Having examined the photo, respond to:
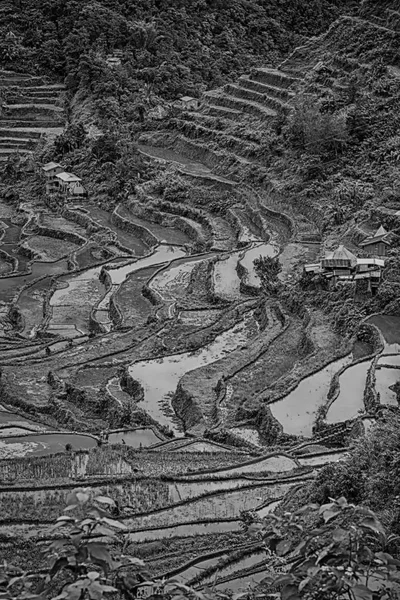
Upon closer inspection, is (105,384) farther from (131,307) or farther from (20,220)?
(20,220)

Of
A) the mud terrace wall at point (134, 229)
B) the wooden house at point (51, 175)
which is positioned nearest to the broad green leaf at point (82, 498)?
the mud terrace wall at point (134, 229)

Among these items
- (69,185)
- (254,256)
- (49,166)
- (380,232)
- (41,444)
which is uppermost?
(49,166)

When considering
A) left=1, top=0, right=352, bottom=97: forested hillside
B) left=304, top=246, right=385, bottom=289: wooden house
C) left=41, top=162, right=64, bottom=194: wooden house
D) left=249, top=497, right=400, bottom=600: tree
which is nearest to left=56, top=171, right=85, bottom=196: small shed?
left=41, top=162, right=64, bottom=194: wooden house

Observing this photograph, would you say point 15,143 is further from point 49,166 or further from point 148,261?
point 148,261

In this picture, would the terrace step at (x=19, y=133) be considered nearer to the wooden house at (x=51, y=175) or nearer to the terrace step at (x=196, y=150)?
the wooden house at (x=51, y=175)

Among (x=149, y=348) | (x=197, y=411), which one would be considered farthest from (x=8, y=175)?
(x=197, y=411)

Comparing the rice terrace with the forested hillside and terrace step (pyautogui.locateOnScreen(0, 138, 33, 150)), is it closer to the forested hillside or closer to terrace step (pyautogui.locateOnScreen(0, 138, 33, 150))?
the forested hillside

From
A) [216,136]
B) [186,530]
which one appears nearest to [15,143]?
[216,136]
